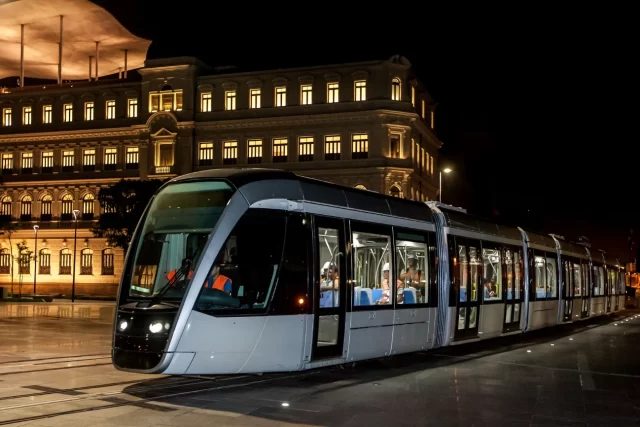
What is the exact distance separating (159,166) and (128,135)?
175 inches

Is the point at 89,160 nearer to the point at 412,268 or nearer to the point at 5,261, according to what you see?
the point at 5,261

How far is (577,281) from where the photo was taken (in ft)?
90.1

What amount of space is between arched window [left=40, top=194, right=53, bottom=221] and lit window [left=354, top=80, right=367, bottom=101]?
30.5 metres

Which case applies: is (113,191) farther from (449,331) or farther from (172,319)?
(172,319)

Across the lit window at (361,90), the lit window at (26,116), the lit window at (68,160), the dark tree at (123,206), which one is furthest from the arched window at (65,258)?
the lit window at (361,90)

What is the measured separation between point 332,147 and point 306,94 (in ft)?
16.8

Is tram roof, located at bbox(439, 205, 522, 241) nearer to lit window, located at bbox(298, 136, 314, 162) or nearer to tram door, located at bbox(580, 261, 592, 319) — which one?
tram door, located at bbox(580, 261, 592, 319)

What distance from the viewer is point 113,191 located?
6006 centimetres

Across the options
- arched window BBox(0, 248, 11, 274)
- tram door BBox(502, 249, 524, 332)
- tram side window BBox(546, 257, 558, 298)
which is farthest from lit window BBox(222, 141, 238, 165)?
tram door BBox(502, 249, 524, 332)

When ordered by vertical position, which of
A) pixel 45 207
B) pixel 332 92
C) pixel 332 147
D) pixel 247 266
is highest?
pixel 332 92

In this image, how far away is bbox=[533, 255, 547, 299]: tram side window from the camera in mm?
22062

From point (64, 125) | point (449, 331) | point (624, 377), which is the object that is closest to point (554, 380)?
point (624, 377)

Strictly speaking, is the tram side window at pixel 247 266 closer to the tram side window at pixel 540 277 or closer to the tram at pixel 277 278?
the tram at pixel 277 278

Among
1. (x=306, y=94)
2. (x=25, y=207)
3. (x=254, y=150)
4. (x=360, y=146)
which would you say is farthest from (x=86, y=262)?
(x=360, y=146)
